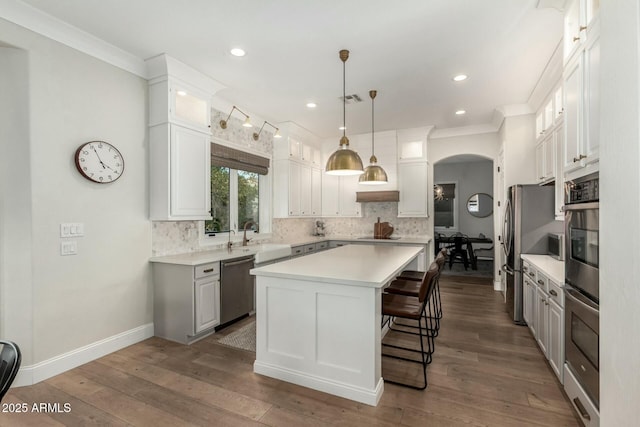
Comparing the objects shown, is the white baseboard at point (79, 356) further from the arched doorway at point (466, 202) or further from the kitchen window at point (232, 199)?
the arched doorway at point (466, 202)

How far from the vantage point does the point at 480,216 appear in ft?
28.7

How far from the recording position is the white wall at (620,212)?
0.71m

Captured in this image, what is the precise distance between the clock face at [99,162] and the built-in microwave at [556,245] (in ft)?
14.1

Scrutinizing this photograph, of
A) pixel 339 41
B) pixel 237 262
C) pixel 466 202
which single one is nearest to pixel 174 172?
pixel 237 262

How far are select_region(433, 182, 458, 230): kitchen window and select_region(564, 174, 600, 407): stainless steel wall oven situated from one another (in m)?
7.23

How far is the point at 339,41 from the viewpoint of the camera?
2.80 m

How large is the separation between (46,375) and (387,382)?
264cm

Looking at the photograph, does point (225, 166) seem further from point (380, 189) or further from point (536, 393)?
point (536, 393)

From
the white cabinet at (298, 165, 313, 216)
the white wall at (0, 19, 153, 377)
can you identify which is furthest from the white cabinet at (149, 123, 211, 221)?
the white cabinet at (298, 165, 313, 216)

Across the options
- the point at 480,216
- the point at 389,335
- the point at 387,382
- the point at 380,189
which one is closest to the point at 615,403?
the point at 387,382

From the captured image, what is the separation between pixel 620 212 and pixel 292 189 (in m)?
4.76

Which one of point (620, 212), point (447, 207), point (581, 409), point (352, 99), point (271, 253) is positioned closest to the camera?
point (620, 212)

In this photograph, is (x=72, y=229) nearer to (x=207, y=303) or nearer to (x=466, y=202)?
(x=207, y=303)

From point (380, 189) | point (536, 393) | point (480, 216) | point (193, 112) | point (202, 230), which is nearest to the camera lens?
point (536, 393)
